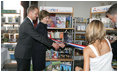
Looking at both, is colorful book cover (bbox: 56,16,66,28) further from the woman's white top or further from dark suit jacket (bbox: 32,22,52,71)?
the woman's white top

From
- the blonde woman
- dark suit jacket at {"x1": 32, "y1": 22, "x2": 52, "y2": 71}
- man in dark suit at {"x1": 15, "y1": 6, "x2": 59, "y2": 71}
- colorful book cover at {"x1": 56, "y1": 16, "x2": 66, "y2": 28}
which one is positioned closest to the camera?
the blonde woman

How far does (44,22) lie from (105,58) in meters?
1.41

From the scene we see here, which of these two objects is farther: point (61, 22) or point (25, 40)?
point (61, 22)

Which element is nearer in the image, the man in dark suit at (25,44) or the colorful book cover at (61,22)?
the man in dark suit at (25,44)

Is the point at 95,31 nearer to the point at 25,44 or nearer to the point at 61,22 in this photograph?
the point at 25,44

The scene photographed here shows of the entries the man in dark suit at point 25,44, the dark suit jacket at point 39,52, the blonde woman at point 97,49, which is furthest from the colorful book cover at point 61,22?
the blonde woman at point 97,49

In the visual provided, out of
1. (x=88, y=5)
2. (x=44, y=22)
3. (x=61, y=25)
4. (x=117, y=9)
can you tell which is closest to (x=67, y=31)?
(x=61, y=25)

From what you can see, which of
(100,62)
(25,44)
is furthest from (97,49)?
(25,44)

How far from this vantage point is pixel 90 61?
52.3 inches

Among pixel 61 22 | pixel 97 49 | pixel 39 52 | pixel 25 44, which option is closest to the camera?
pixel 97 49

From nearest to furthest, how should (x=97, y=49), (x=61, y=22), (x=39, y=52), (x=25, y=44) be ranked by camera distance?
(x=97, y=49) → (x=25, y=44) → (x=39, y=52) → (x=61, y=22)

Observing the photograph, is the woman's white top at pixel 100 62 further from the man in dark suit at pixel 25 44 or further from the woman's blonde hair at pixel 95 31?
the man in dark suit at pixel 25 44

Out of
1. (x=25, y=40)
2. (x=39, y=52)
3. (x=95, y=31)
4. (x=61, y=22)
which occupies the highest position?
(x=61, y=22)

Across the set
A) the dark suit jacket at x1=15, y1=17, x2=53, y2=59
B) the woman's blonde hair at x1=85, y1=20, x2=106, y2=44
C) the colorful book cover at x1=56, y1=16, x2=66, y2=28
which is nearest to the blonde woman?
the woman's blonde hair at x1=85, y1=20, x2=106, y2=44
